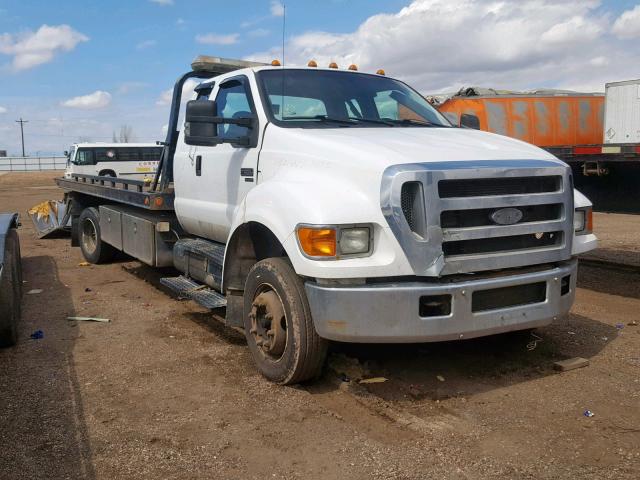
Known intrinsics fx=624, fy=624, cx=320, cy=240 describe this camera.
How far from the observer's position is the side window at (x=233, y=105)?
5164 mm

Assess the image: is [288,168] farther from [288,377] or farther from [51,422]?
[51,422]

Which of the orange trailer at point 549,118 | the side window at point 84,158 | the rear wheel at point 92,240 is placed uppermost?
the orange trailer at point 549,118

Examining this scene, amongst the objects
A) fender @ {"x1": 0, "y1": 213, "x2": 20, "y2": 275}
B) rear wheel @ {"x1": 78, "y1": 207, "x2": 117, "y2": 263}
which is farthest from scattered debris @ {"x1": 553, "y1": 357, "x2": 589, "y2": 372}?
rear wheel @ {"x1": 78, "y1": 207, "x2": 117, "y2": 263}

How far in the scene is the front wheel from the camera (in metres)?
3.96

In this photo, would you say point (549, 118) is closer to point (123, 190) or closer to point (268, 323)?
point (123, 190)

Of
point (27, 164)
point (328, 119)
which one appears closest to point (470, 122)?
point (328, 119)

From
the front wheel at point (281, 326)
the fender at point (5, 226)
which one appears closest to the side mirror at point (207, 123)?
the front wheel at point (281, 326)

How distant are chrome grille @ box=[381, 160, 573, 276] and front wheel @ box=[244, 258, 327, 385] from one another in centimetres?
81

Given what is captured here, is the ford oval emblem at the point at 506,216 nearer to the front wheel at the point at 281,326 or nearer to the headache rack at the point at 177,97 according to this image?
the front wheel at the point at 281,326

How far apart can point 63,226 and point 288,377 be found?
29.0ft

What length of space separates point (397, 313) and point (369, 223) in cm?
55

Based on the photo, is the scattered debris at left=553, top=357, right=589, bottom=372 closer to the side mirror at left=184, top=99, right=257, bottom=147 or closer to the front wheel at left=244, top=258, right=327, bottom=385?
the front wheel at left=244, top=258, right=327, bottom=385

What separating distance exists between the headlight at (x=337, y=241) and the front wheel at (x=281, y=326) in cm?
40

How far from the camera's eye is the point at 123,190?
7.54 metres
